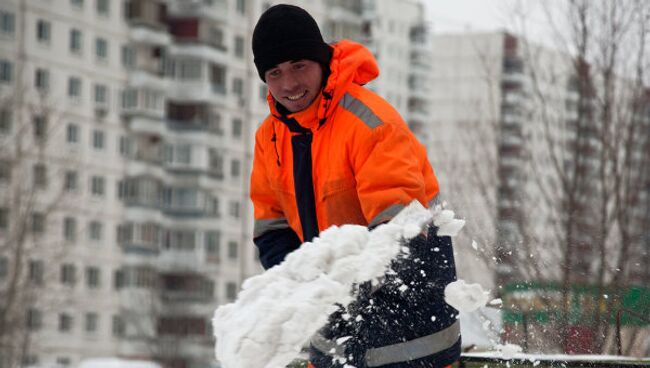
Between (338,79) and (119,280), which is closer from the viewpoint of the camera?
(338,79)

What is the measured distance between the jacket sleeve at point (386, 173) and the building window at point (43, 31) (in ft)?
199

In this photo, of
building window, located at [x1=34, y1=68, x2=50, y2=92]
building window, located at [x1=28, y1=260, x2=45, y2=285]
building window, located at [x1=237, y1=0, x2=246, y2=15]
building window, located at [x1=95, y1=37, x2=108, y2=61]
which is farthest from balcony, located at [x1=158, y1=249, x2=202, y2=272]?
building window, located at [x1=237, y1=0, x2=246, y2=15]

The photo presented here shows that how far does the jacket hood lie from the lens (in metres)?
4.45

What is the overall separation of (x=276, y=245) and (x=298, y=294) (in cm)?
128

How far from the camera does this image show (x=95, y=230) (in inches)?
2576

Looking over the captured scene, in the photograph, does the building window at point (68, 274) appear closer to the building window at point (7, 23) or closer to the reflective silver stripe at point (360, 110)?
the building window at point (7, 23)

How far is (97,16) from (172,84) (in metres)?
6.11

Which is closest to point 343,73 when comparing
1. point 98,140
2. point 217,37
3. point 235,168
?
point 98,140

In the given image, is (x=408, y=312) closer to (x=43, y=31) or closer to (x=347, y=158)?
(x=347, y=158)

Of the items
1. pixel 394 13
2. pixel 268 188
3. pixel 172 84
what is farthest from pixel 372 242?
pixel 394 13

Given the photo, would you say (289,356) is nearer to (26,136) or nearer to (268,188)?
(268,188)

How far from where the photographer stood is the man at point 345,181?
4148 millimetres

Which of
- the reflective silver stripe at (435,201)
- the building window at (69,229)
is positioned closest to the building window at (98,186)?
the building window at (69,229)

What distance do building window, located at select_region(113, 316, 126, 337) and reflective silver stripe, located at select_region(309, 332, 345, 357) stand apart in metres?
61.8
